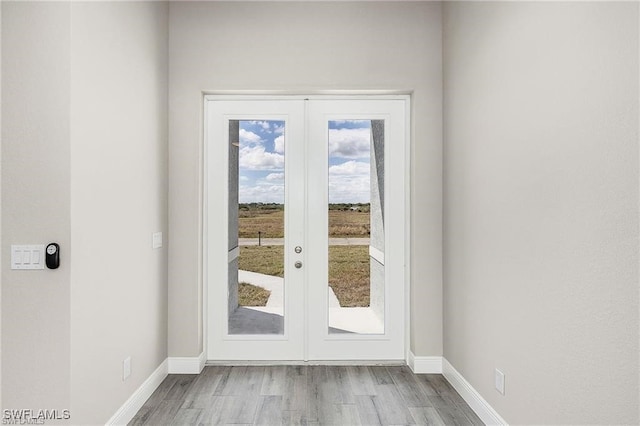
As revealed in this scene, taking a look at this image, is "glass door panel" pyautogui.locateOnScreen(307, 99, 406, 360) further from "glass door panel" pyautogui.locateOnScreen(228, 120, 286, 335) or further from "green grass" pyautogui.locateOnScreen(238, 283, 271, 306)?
"green grass" pyautogui.locateOnScreen(238, 283, 271, 306)

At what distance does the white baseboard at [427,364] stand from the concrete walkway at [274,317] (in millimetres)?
365

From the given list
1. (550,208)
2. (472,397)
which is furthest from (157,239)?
(550,208)

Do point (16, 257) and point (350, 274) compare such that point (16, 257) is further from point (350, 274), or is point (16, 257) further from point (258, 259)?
point (350, 274)

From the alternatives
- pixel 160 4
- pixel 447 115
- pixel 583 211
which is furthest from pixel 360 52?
pixel 583 211

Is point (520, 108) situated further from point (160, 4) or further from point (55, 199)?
point (160, 4)

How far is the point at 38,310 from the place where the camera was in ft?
6.46

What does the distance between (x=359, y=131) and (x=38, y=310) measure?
8.42 feet

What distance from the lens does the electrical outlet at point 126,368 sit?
2.54 metres

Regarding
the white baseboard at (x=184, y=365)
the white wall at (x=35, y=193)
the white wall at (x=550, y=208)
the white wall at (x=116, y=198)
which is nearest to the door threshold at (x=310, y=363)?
the white baseboard at (x=184, y=365)

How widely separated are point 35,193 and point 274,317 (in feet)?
6.82

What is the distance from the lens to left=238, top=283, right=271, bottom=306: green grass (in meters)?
3.53

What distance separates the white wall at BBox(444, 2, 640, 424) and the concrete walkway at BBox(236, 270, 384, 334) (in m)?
0.80

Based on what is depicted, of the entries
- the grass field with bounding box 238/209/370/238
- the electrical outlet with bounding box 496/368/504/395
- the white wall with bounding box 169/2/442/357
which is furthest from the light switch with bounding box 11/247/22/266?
the electrical outlet with bounding box 496/368/504/395

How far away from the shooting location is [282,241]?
354cm
